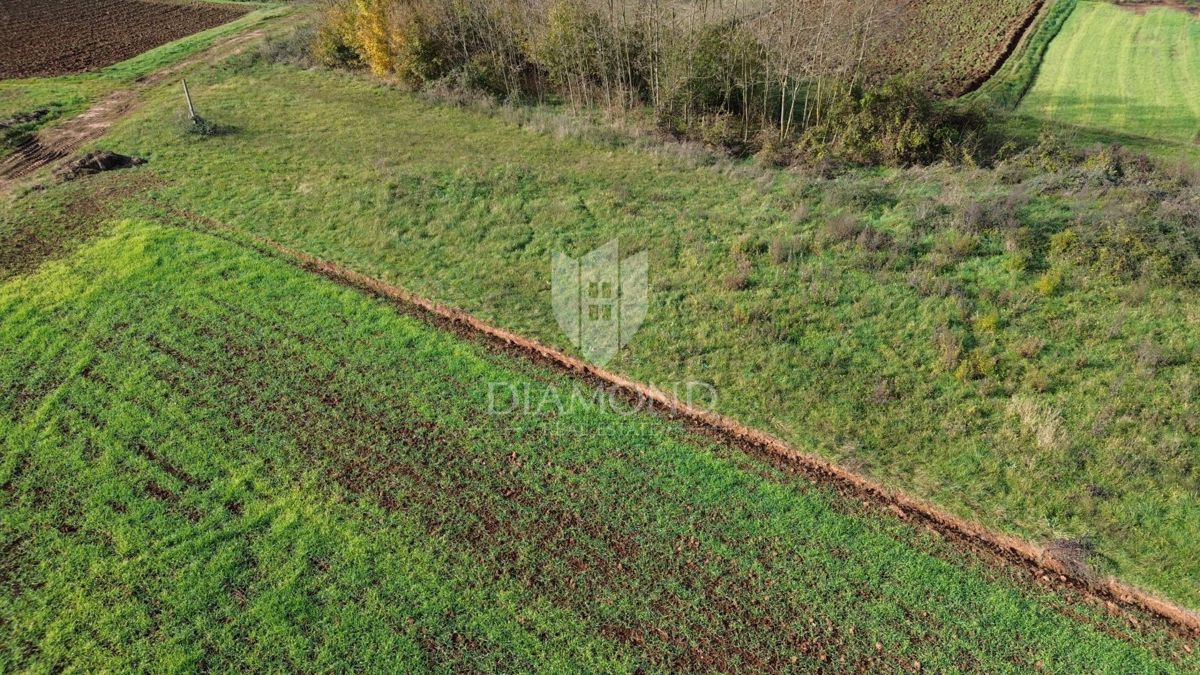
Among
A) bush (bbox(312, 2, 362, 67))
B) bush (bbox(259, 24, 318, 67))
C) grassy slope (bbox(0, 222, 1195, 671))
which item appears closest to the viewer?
grassy slope (bbox(0, 222, 1195, 671))

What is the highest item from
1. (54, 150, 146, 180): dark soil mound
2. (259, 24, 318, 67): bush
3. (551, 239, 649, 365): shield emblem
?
(259, 24, 318, 67): bush

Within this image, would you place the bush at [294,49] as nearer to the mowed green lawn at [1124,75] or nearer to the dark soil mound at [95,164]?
the dark soil mound at [95,164]

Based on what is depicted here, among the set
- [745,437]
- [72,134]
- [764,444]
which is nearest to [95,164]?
[72,134]

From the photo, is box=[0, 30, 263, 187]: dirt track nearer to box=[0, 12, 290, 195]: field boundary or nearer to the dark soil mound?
box=[0, 12, 290, 195]: field boundary

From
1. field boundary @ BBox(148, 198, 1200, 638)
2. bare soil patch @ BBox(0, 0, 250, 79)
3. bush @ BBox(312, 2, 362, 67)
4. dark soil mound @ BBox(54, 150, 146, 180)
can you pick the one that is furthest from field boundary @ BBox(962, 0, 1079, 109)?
bare soil patch @ BBox(0, 0, 250, 79)

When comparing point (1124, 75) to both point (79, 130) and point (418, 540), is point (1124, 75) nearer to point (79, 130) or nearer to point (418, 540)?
point (418, 540)

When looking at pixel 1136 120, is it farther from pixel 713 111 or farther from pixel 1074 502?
pixel 1074 502

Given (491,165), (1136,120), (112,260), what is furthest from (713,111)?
(112,260)
